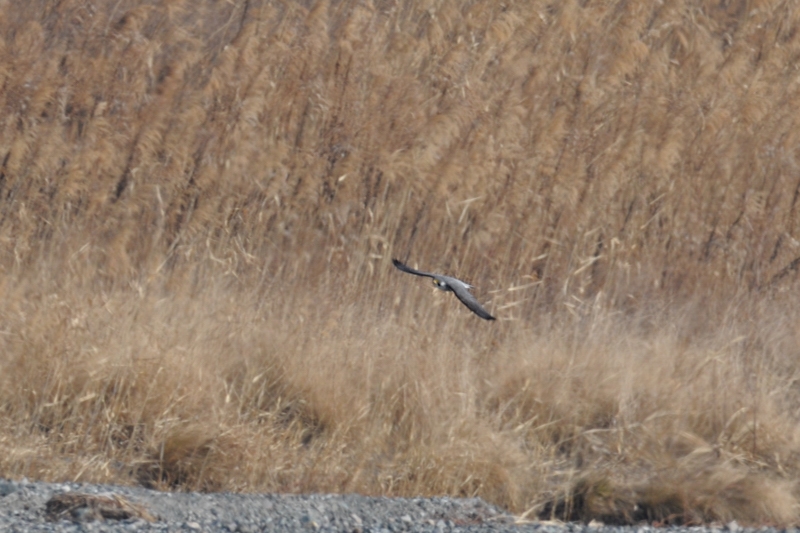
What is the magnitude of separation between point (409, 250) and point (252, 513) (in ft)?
10.8

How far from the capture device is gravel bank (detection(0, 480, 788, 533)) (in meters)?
4.43

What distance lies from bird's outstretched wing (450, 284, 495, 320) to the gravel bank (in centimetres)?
89

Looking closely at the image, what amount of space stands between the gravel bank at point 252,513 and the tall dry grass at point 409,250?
1.26ft

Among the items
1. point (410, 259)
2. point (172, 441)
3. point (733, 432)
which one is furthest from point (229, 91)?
point (733, 432)

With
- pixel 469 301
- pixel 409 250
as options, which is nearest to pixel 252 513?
pixel 469 301

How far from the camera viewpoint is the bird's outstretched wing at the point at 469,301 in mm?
4492

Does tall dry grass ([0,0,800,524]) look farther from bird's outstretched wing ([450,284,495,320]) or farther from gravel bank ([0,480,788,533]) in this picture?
bird's outstretched wing ([450,284,495,320])

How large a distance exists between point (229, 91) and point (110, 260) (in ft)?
6.54

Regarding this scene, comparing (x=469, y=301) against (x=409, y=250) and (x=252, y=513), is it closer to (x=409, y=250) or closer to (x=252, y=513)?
(x=252, y=513)

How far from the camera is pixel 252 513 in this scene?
15.5ft

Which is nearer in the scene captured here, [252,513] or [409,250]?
[252,513]

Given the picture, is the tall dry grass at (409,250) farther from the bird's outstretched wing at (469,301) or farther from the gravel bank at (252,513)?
the bird's outstretched wing at (469,301)

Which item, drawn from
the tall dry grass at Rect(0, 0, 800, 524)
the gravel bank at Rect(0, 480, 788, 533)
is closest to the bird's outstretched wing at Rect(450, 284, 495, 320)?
the gravel bank at Rect(0, 480, 788, 533)

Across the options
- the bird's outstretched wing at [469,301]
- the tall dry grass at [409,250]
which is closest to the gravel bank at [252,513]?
the tall dry grass at [409,250]
